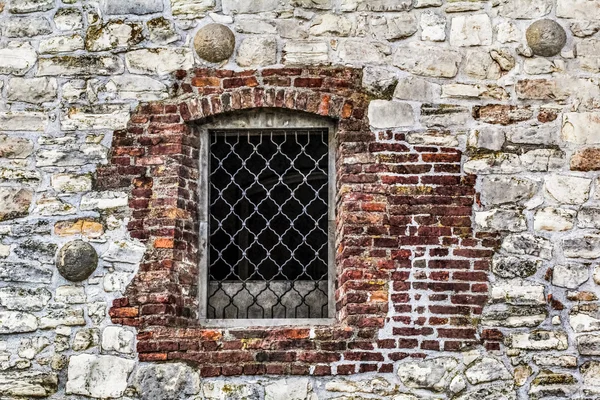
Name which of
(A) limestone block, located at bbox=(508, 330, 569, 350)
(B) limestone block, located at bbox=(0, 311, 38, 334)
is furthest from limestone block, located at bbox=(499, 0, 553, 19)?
(B) limestone block, located at bbox=(0, 311, 38, 334)

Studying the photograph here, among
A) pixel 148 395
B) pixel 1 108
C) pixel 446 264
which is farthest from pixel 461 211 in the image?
pixel 1 108

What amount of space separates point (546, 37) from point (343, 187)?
5.82 ft

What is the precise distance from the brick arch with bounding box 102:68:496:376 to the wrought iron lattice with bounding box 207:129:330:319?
0.65 ft

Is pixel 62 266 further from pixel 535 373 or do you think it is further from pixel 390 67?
pixel 535 373

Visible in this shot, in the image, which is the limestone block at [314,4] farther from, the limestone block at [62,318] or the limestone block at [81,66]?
the limestone block at [62,318]

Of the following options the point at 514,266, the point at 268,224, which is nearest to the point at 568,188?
the point at 514,266

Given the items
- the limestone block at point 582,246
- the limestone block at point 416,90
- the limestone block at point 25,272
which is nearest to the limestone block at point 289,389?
the limestone block at point 25,272

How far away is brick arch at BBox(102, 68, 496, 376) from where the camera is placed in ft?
20.9

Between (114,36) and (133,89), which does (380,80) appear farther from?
(114,36)

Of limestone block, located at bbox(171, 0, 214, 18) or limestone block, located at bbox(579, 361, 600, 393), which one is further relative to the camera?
limestone block, located at bbox(171, 0, 214, 18)

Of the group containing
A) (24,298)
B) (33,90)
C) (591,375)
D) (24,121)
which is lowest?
(591,375)

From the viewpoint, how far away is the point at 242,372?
632cm

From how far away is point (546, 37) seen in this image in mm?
6695

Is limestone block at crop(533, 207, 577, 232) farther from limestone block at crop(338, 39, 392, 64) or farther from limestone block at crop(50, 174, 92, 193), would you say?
limestone block at crop(50, 174, 92, 193)
